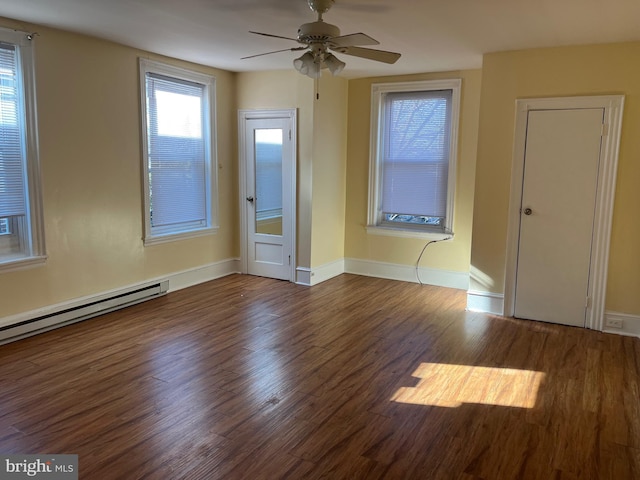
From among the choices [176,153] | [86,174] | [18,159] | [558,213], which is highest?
[176,153]

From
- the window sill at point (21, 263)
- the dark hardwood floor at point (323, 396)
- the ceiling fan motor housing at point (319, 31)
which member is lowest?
the dark hardwood floor at point (323, 396)

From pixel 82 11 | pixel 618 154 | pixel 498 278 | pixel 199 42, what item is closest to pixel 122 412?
pixel 82 11

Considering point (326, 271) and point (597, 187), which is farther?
point (326, 271)

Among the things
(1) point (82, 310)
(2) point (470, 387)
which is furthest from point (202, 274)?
(2) point (470, 387)

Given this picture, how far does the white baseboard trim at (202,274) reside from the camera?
215 inches

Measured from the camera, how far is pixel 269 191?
19.7 feet

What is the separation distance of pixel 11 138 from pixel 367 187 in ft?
12.7

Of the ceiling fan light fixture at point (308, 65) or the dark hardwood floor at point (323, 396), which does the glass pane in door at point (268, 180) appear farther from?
the ceiling fan light fixture at point (308, 65)

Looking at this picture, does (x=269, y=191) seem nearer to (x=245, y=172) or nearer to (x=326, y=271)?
(x=245, y=172)

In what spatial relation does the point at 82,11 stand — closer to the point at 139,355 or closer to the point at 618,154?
the point at 139,355

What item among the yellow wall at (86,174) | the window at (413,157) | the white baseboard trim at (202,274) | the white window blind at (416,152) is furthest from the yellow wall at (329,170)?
the yellow wall at (86,174)

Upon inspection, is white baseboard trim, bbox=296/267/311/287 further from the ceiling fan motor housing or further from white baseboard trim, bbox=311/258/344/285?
the ceiling fan motor housing

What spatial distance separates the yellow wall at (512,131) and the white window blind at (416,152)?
1.09m

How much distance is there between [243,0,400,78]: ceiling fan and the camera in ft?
10.0
